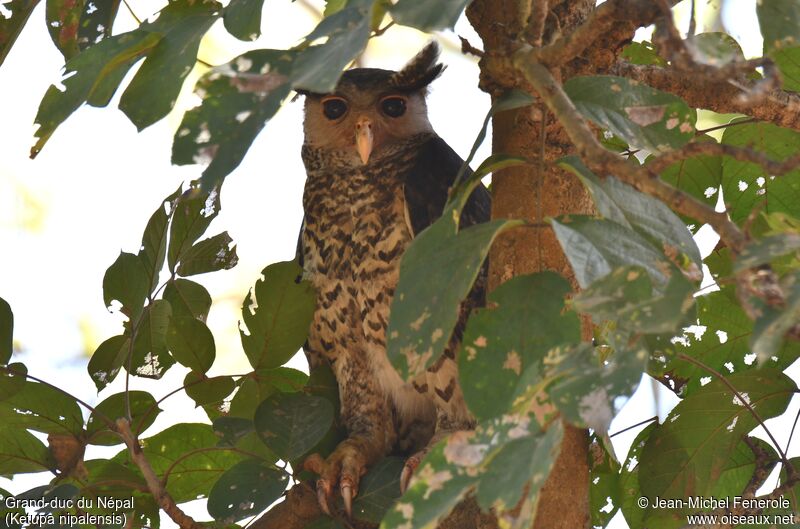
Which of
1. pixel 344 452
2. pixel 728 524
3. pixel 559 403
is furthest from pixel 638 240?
pixel 344 452

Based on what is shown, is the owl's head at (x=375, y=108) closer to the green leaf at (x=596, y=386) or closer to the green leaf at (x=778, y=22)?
the green leaf at (x=778, y=22)

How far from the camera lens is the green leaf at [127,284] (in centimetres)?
179

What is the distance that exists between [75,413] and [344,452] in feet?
2.31

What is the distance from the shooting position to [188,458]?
6.63ft

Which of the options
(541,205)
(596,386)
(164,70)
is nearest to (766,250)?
(596,386)

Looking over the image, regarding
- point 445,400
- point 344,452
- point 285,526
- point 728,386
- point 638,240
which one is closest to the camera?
point 638,240

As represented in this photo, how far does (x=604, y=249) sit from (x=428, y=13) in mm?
294

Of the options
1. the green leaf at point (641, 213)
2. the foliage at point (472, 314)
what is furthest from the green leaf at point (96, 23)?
the green leaf at point (641, 213)

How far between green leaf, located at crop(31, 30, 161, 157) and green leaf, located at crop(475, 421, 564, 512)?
61cm

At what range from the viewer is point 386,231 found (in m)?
2.43

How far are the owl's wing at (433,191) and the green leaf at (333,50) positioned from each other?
1395mm

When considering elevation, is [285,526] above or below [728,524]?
above

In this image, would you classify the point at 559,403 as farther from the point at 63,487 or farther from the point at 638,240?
the point at 63,487

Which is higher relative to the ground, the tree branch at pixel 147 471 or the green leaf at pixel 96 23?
the green leaf at pixel 96 23
